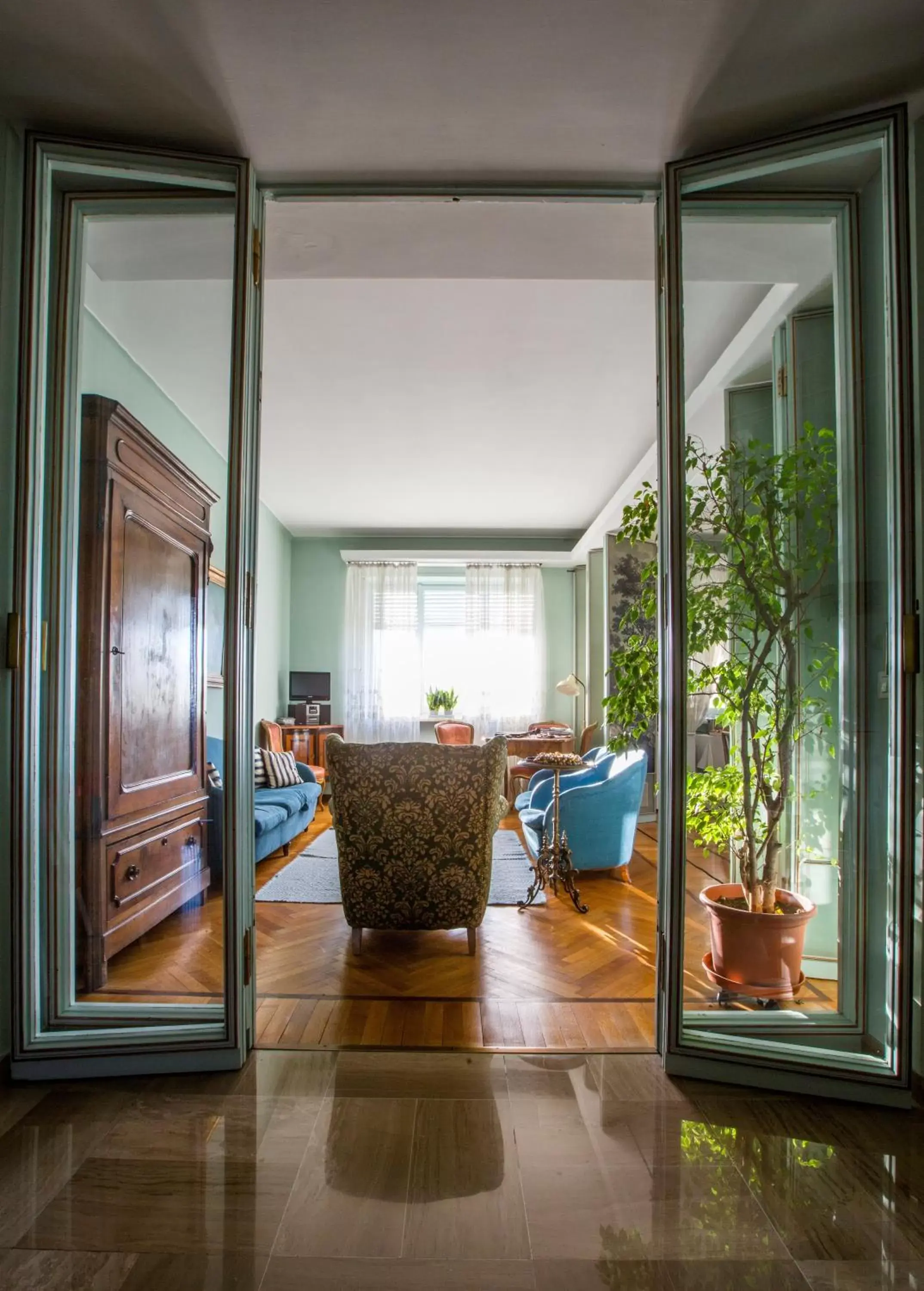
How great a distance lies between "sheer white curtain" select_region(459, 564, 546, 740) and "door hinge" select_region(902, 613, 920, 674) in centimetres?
675

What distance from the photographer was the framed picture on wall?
2.26 metres

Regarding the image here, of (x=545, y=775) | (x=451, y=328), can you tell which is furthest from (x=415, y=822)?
(x=545, y=775)

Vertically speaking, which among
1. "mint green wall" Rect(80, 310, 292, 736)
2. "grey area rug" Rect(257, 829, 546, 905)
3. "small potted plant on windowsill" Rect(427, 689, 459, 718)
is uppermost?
"mint green wall" Rect(80, 310, 292, 736)

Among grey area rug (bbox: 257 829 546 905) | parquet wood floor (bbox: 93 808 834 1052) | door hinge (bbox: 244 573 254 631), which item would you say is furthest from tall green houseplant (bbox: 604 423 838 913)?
grey area rug (bbox: 257 829 546 905)

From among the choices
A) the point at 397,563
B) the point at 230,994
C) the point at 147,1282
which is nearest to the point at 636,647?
the point at 230,994

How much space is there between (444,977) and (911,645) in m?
2.06

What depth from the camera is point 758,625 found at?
2.29m

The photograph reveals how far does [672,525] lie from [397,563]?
261 inches

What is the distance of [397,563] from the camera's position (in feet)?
28.4

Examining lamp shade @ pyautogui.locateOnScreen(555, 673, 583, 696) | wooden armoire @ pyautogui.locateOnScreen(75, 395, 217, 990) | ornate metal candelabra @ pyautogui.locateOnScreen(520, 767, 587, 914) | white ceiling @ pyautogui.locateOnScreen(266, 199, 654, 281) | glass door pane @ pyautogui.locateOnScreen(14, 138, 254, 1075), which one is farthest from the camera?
lamp shade @ pyautogui.locateOnScreen(555, 673, 583, 696)

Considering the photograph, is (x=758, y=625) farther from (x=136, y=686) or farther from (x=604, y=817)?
(x=604, y=817)

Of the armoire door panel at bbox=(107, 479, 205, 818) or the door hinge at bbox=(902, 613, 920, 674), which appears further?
the armoire door panel at bbox=(107, 479, 205, 818)

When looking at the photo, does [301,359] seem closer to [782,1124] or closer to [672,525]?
[672,525]

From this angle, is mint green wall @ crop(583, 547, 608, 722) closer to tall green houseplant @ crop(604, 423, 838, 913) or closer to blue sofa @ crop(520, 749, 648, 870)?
blue sofa @ crop(520, 749, 648, 870)
